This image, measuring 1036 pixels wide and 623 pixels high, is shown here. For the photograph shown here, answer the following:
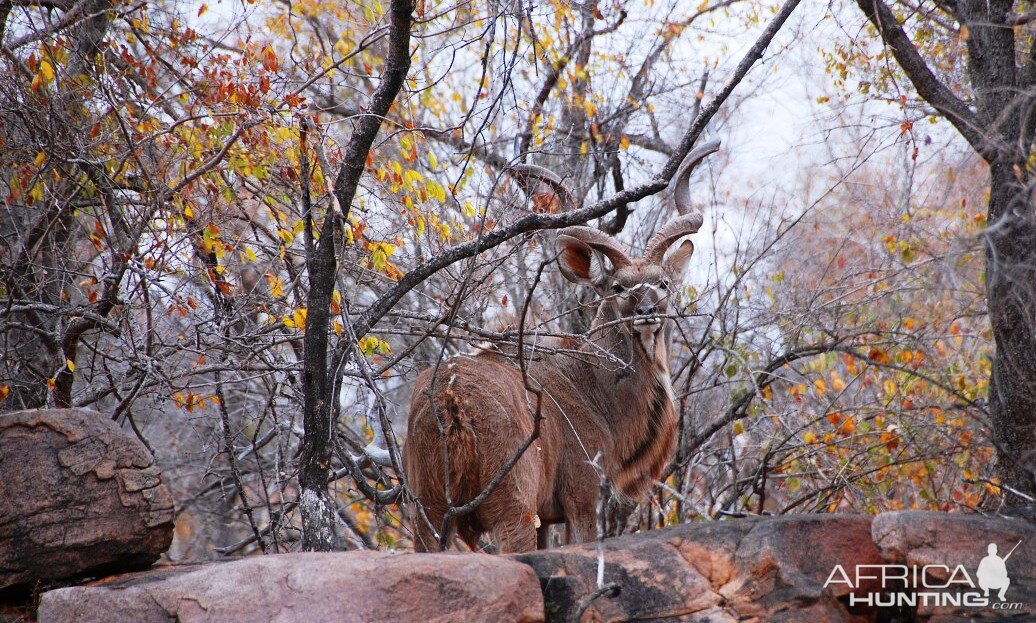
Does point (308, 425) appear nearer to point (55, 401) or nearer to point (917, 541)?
point (55, 401)

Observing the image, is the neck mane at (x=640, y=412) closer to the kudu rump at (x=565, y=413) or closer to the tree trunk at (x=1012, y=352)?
the kudu rump at (x=565, y=413)

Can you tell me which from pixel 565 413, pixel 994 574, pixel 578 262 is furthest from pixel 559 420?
pixel 994 574

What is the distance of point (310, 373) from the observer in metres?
4.99

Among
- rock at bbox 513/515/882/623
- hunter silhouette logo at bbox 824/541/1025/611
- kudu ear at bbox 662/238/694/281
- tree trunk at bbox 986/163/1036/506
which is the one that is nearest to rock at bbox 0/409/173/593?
rock at bbox 513/515/882/623

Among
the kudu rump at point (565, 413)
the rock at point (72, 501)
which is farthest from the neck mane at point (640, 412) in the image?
the rock at point (72, 501)

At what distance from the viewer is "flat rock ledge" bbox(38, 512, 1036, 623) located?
3.90 metres

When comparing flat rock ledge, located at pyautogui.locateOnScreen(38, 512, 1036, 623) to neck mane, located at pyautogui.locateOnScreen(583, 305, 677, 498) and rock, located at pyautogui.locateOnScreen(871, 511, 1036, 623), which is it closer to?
rock, located at pyautogui.locateOnScreen(871, 511, 1036, 623)

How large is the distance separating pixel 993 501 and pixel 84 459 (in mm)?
5406

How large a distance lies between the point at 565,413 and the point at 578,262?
1422 mm

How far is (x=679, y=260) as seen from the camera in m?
7.51

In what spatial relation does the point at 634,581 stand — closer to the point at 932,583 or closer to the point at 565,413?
the point at 932,583

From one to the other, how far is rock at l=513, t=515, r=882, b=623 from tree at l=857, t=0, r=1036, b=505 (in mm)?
1393

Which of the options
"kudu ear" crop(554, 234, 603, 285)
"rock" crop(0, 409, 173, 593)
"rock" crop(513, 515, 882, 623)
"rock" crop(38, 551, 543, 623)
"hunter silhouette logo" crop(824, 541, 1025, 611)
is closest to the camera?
"rock" crop(38, 551, 543, 623)

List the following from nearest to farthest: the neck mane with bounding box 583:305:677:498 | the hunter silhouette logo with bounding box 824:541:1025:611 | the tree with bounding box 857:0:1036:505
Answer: the hunter silhouette logo with bounding box 824:541:1025:611 < the tree with bounding box 857:0:1036:505 < the neck mane with bounding box 583:305:677:498
